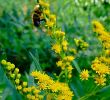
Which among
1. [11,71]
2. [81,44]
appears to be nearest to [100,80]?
[11,71]

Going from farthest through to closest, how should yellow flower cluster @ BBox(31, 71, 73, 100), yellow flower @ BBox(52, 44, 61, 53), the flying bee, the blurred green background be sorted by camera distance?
the blurred green background → the flying bee → yellow flower @ BBox(52, 44, 61, 53) → yellow flower cluster @ BBox(31, 71, 73, 100)

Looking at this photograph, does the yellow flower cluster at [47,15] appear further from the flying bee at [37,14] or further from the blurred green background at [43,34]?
the blurred green background at [43,34]

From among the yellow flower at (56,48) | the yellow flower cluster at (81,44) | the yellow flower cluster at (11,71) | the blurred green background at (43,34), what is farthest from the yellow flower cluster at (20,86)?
the blurred green background at (43,34)

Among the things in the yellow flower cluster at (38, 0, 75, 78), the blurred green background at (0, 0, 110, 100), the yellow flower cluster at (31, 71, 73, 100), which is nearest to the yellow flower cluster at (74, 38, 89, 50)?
the yellow flower cluster at (38, 0, 75, 78)

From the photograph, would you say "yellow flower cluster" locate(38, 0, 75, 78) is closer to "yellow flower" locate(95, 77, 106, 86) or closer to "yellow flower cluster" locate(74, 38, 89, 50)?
"yellow flower" locate(95, 77, 106, 86)

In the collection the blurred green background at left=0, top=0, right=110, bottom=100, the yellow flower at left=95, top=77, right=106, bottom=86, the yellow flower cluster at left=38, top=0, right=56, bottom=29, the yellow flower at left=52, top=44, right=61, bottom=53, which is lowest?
the yellow flower at left=95, top=77, right=106, bottom=86

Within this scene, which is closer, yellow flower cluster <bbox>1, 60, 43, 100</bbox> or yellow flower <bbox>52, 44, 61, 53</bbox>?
yellow flower cluster <bbox>1, 60, 43, 100</bbox>
